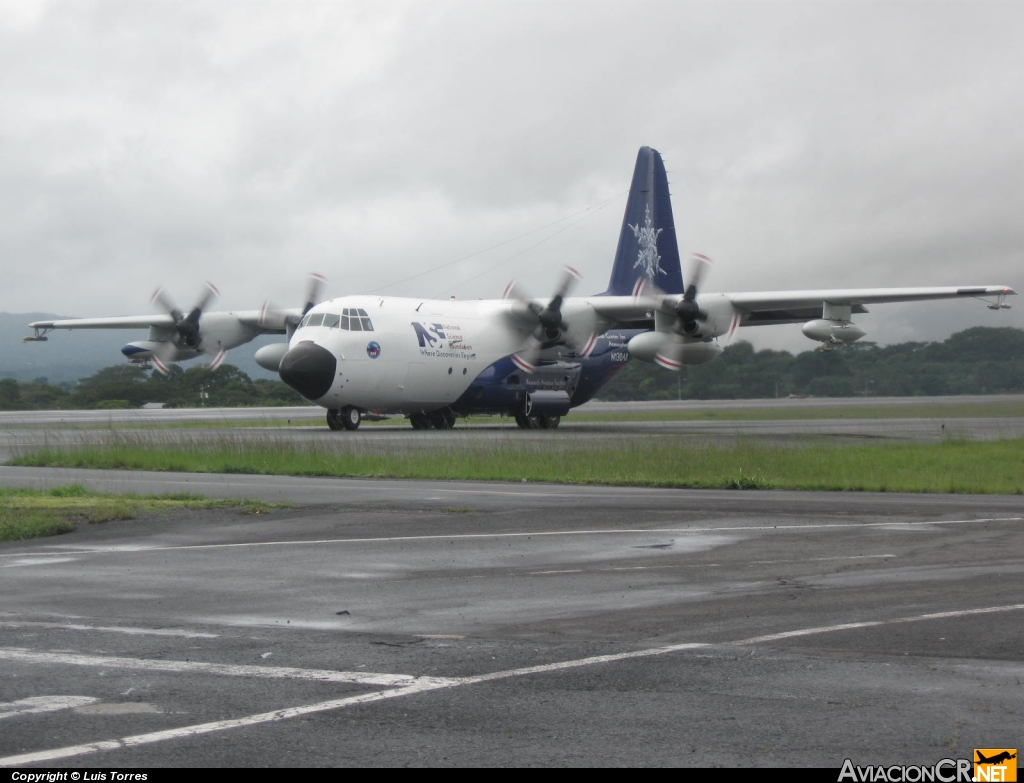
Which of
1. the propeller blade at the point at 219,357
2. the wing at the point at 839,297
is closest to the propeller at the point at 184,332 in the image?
the propeller blade at the point at 219,357

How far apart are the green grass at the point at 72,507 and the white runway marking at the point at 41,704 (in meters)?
7.49

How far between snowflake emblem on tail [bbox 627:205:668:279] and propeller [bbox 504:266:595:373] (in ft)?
20.6

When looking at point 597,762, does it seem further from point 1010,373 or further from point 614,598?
point 1010,373

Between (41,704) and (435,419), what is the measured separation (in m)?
33.2

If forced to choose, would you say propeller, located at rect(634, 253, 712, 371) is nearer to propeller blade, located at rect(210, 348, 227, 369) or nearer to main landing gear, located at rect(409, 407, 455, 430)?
main landing gear, located at rect(409, 407, 455, 430)

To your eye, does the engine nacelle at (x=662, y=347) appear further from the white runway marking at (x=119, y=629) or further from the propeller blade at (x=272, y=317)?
the white runway marking at (x=119, y=629)

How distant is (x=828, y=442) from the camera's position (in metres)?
27.2

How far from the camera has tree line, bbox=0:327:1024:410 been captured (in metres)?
69.2

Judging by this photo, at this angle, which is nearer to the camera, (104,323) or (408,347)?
(408,347)

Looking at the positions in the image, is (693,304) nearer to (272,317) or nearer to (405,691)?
(272,317)

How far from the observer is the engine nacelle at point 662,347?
35.5 metres

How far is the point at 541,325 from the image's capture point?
123ft

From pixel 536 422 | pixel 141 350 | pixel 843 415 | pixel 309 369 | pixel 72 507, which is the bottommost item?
pixel 843 415

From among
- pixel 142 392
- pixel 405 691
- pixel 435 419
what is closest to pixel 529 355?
pixel 435 419
